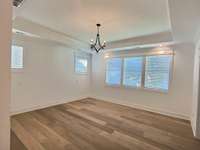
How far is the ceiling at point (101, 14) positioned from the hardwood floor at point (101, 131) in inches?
104

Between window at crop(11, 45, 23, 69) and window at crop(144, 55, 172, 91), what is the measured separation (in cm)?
443

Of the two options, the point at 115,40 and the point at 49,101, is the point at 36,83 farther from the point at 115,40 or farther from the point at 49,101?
the point at 115,40

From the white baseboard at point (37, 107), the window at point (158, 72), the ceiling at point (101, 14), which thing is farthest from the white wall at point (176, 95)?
the white baseboard at point (37, 107)

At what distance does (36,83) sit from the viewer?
14.5 ft

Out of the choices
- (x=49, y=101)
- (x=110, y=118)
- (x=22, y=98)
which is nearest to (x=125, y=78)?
(x=110, y=118)

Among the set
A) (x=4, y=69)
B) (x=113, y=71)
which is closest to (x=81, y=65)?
(x=113, y=71)

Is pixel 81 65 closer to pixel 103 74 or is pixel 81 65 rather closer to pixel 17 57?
pixel 103 74

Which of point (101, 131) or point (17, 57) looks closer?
point (101, 131)

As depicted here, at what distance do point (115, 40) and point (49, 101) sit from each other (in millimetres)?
3572

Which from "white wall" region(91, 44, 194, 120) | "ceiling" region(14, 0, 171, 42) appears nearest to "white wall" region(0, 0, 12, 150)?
"ceiling" region(14, 0, 171, 42)

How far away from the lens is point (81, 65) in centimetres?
624

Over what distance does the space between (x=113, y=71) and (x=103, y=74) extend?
1.94ft

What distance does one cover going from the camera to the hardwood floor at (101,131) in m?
2.39

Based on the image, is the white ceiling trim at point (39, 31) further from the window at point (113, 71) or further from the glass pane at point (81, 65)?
the window at point (113, 71)
